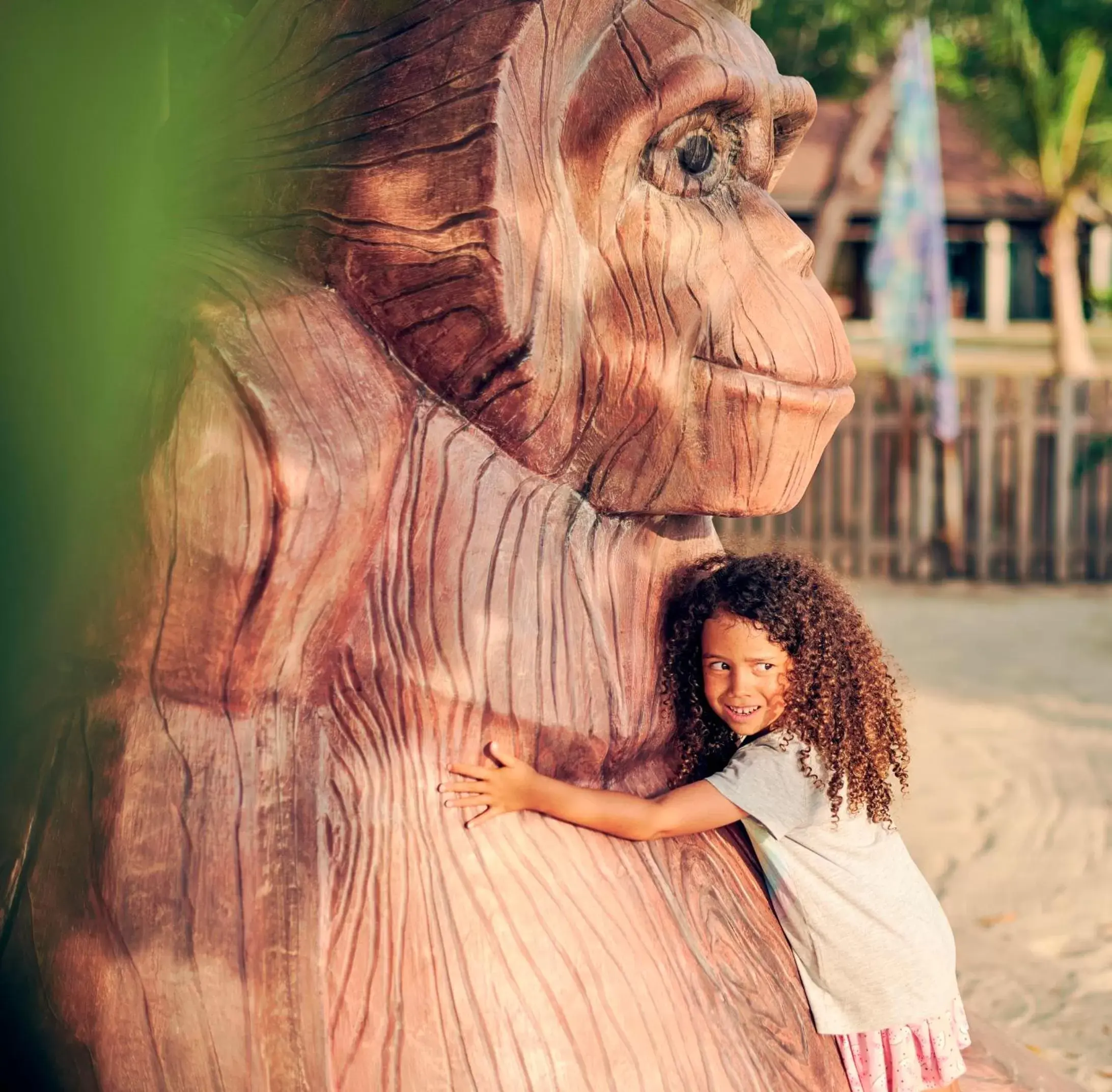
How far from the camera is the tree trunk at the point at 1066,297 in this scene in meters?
18.4

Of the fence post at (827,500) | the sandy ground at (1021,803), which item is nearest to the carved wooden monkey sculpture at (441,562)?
the sandy ground at (1021,803)

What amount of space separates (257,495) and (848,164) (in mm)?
10282

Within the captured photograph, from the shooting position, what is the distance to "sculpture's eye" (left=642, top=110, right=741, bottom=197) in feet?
4.93

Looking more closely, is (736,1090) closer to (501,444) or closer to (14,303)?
(501,444)

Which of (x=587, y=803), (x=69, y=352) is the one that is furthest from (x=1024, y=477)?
(x=69, y=352)

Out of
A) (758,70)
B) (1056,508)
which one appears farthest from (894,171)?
(758,70)

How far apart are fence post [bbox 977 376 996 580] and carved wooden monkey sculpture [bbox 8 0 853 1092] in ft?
24.9

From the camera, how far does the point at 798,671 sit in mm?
1674

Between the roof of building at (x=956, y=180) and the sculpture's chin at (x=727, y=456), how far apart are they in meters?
19.3

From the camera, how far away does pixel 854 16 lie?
9555 mm

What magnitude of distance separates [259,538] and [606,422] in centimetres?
44

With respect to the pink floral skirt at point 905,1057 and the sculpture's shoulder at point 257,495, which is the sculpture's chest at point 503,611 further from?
the pink floral skirt at point 905,1057

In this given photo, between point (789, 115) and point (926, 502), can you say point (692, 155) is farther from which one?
point (926, 502)

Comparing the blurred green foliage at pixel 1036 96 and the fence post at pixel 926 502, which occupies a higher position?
the blurred green foliage at pixel 1036 96
